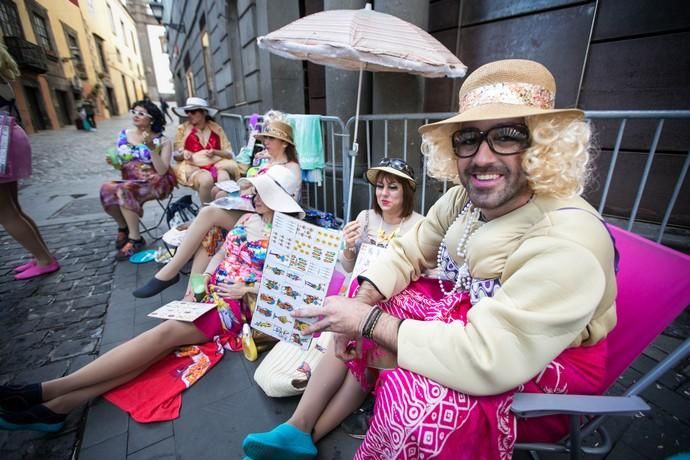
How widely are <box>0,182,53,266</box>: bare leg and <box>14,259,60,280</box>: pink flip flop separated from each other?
0.04 metres

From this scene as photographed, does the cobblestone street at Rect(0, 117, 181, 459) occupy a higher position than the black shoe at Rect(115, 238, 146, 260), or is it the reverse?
the black shoe at Rect(115, 238, 146, 260)

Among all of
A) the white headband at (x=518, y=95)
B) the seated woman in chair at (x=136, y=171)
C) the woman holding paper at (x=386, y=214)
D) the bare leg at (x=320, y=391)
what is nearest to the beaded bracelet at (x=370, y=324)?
the bare leg at (x=320, y=391)

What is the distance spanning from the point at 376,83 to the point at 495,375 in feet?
12.9

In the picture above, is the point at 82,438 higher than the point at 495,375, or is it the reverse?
the point at 495,375

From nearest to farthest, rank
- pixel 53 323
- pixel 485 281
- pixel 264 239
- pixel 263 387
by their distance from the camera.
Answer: pixel 485 281 < pixel 263 387 < pixel 264 239 < pixel 53 323

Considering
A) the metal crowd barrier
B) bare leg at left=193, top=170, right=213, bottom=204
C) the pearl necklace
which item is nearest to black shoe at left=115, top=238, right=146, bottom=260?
bare leg at left=193, top=170, right=213, bottom=204

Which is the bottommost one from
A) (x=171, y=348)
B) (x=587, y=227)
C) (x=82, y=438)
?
(x=82, y=438)

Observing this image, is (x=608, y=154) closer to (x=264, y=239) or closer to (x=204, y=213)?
(x=264, y=239)

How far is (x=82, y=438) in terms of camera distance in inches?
68.8

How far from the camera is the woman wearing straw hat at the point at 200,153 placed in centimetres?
479

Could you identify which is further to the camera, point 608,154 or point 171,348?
point 608,154

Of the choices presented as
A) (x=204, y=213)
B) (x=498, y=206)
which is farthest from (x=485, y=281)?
(x=204, y=213)

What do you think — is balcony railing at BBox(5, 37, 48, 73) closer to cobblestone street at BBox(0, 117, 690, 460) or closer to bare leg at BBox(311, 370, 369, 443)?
cobblestone street at BBox(0, 117, 690, 460)

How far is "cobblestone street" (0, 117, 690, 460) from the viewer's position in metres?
1.70
